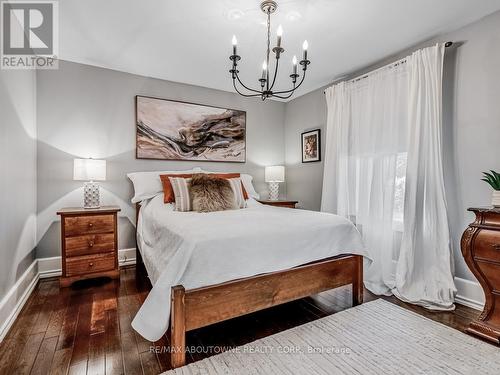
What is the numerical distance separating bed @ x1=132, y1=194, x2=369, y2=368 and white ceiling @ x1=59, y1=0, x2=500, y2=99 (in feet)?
5.50

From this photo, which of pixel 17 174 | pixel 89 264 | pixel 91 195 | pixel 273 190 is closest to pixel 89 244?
pixel 89 264

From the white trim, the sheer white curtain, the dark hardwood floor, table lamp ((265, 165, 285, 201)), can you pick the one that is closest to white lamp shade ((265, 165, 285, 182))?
table lamp ((265, 165, 285, 201))

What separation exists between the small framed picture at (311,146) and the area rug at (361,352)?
2.44 metres

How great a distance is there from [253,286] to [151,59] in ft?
8.79

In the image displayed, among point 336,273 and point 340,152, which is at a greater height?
point 340,152

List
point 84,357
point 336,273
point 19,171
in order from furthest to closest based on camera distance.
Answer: point 19,171
point 336,273
point 84,357

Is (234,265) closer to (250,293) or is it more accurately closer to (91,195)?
(250,293)

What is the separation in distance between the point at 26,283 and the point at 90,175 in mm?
1138

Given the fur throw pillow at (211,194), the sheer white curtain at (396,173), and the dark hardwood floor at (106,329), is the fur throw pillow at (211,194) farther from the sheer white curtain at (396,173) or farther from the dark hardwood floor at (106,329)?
the sheer white curtain at (396,173)

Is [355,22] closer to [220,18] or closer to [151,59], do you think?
[220,18]

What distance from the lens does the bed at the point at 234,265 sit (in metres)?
1.50

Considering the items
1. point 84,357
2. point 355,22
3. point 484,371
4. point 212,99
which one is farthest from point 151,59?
point 484,371

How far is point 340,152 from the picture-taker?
3.34 meters

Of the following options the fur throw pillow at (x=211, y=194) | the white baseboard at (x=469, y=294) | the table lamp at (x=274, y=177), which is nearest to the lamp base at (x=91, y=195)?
the fur throw pillow at (x=211, y=194)
